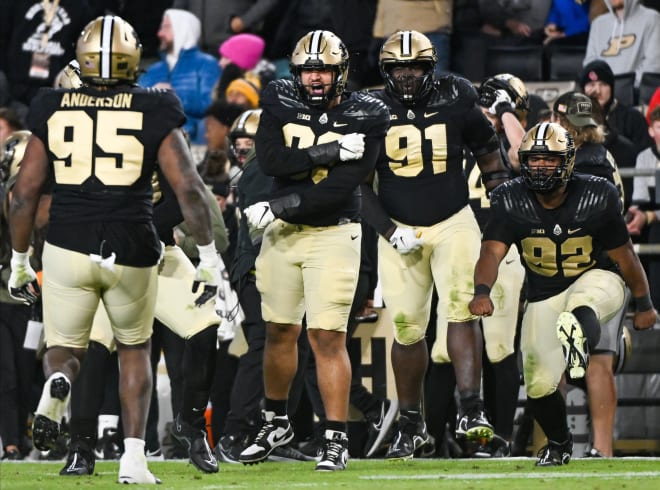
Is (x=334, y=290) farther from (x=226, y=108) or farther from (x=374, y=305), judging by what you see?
(x=226, y=108)

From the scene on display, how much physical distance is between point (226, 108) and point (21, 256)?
4.11 m

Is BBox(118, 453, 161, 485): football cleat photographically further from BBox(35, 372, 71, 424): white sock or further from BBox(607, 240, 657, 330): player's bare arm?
BBox(607, 240, 657, 330): player's bare arm

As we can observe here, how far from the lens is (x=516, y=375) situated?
866 cm

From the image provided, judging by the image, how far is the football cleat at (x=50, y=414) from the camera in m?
6.12

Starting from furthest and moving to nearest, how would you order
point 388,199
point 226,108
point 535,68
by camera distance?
point 535,68
point 226,108
point 388,199

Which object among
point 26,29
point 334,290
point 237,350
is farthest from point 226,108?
point 334,290

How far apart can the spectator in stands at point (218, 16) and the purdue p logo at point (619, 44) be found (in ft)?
8.78

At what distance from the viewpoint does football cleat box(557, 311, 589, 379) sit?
23.0ft

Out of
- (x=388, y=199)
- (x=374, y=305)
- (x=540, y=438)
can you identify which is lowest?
(x=540, y=438)

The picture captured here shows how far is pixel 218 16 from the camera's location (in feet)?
42.1

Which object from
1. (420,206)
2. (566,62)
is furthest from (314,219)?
(566,62)

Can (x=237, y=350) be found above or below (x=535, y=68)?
below

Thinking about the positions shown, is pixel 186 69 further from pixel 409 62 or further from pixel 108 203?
pixel 108 203

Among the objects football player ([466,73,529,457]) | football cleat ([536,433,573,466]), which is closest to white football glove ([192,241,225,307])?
football cleat ([536,433,573,466])
